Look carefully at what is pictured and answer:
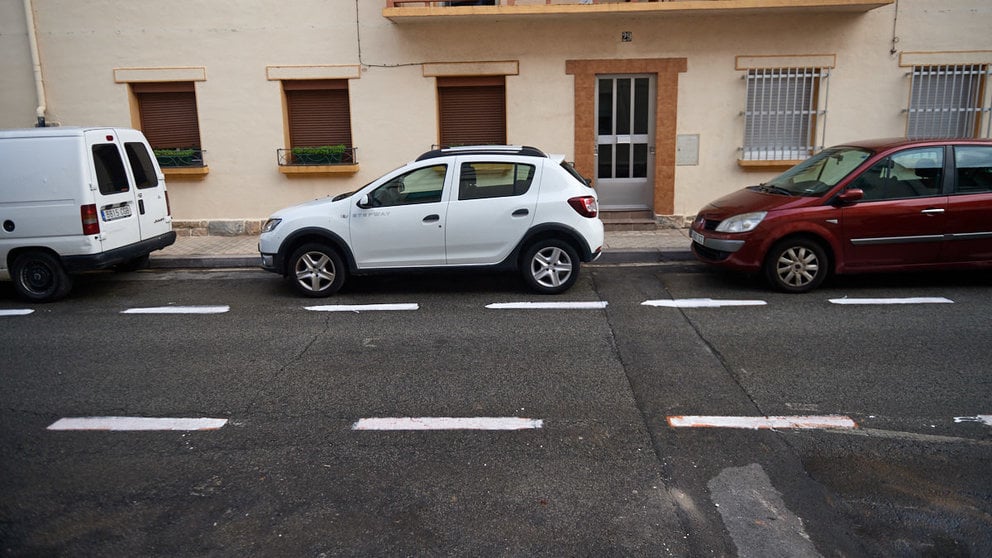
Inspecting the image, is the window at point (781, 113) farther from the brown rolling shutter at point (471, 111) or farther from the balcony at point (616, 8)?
the brown rolling shutter at point (471, 111)

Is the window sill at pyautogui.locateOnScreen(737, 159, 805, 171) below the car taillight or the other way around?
the other way around

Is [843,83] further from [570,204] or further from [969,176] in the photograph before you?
[570,204]

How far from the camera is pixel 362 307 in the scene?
8.06m

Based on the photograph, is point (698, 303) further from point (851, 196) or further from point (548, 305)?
point (851, 196)

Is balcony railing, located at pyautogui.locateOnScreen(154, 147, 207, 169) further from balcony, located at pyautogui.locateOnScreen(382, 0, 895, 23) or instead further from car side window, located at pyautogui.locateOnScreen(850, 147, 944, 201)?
car side window, located at pyautogui.locateOnScreen(850, 147, 944, 201)

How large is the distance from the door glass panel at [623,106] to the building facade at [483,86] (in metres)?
0.03

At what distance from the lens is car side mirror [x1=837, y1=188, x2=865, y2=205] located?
8.02 metres

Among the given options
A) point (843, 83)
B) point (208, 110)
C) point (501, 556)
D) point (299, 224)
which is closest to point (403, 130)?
point (208, 110)

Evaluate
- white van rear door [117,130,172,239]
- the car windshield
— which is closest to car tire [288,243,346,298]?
white van rear door [117,130,172,239]

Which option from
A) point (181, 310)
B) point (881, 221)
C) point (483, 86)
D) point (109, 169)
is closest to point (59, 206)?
point (109, 169)

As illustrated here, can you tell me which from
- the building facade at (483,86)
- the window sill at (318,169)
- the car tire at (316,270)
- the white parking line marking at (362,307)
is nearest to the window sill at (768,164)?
the building facade at (483,86)

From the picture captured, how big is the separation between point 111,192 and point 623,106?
7978mm

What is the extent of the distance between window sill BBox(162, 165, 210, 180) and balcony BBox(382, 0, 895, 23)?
4.21m

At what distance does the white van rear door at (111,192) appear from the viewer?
8.52m
